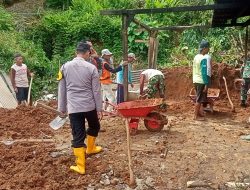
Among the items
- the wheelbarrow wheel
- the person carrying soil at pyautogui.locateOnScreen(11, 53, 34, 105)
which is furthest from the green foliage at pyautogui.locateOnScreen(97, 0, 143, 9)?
the wheelbarrow wheel

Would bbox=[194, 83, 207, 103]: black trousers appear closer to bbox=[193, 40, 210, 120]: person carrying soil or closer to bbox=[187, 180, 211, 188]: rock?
bbox=[193, 40, 210, 120]: person carrying soil

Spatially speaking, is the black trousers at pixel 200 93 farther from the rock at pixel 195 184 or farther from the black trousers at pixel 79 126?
the rock at pixel 195 184

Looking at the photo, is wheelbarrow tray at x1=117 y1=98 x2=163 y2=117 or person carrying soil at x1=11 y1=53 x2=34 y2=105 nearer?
wheelbarrow tray at x1=117 y1=98 x2=163 y2=117

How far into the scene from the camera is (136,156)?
690cm

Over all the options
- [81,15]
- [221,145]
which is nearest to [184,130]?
[221,145]

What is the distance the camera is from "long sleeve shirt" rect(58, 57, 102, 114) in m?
6.36

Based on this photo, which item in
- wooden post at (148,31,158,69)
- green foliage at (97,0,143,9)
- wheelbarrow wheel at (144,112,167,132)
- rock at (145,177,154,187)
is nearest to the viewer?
rock at (145,177,154,187)

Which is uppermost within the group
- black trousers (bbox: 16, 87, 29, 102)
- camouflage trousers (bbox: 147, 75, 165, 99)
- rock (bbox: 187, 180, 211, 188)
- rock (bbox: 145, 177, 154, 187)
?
camouflage trousers (bbox: 147, 75, 165, 99)

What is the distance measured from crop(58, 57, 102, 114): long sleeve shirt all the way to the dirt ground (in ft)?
3.02

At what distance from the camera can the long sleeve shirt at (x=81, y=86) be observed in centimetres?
636

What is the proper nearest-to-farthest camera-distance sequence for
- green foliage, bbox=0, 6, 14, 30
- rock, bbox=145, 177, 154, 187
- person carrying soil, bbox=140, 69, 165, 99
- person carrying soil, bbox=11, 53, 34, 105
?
rock, bbox=145, 177, 154, 187 → person carrying soil, bbox=140, 69, 165, 99 → person carrying soil, bbox=11, 53, 34, 105 → green foliage, bbox=0, 6, 14, 30

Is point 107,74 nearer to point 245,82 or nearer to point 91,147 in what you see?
point 91,147

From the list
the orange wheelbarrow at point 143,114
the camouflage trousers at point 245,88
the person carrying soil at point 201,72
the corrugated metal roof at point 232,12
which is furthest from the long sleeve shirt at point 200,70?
the camouflage trousers at point 245,88

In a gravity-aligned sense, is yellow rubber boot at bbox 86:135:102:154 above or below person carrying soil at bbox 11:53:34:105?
below
